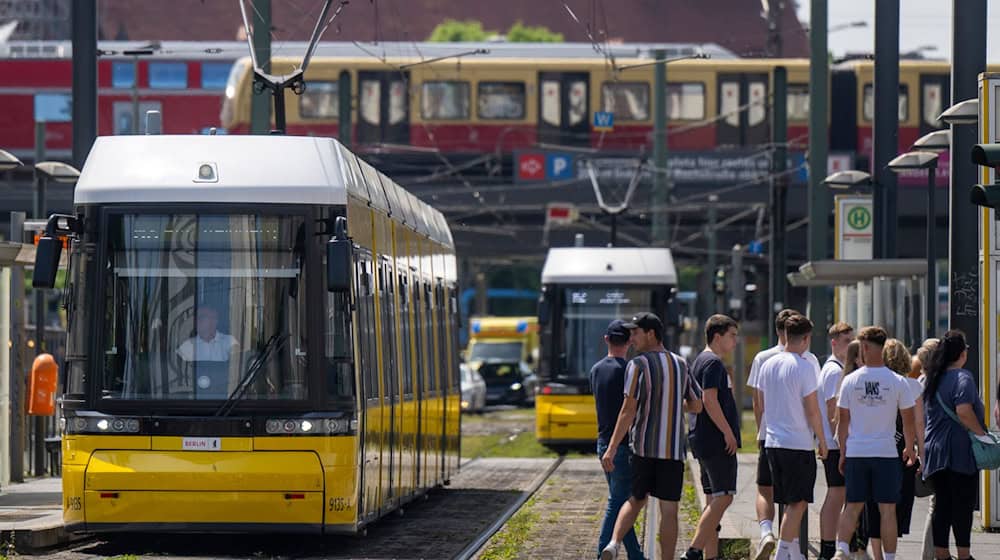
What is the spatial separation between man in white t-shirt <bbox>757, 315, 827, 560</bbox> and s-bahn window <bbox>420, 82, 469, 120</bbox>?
35.6 meters

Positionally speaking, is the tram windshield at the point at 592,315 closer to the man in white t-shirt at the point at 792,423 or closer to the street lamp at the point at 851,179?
the street lamp at the point at 851,179

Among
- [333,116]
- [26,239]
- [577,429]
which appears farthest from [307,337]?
[333,116]

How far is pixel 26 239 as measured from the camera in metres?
22.7

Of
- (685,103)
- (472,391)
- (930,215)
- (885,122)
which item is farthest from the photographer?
(472,391)

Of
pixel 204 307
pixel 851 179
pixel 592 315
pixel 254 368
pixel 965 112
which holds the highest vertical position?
pixel 965 112

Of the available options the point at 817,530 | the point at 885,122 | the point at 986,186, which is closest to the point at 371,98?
the point at 885,122

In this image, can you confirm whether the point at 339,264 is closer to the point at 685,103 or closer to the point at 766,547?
the point at 766,547

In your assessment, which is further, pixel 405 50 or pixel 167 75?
pixel 167 75

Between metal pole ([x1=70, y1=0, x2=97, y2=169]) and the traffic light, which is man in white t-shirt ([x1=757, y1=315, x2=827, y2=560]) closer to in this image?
the traffic light

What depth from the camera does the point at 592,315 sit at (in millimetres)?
29344

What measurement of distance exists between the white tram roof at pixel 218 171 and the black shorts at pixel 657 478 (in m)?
3.09

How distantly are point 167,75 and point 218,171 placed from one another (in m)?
38.1

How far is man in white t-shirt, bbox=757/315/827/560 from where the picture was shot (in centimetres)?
1224

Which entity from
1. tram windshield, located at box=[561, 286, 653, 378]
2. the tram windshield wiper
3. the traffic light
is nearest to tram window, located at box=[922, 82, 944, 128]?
tram windshield, located at box=[561, 286, 653, 378]
